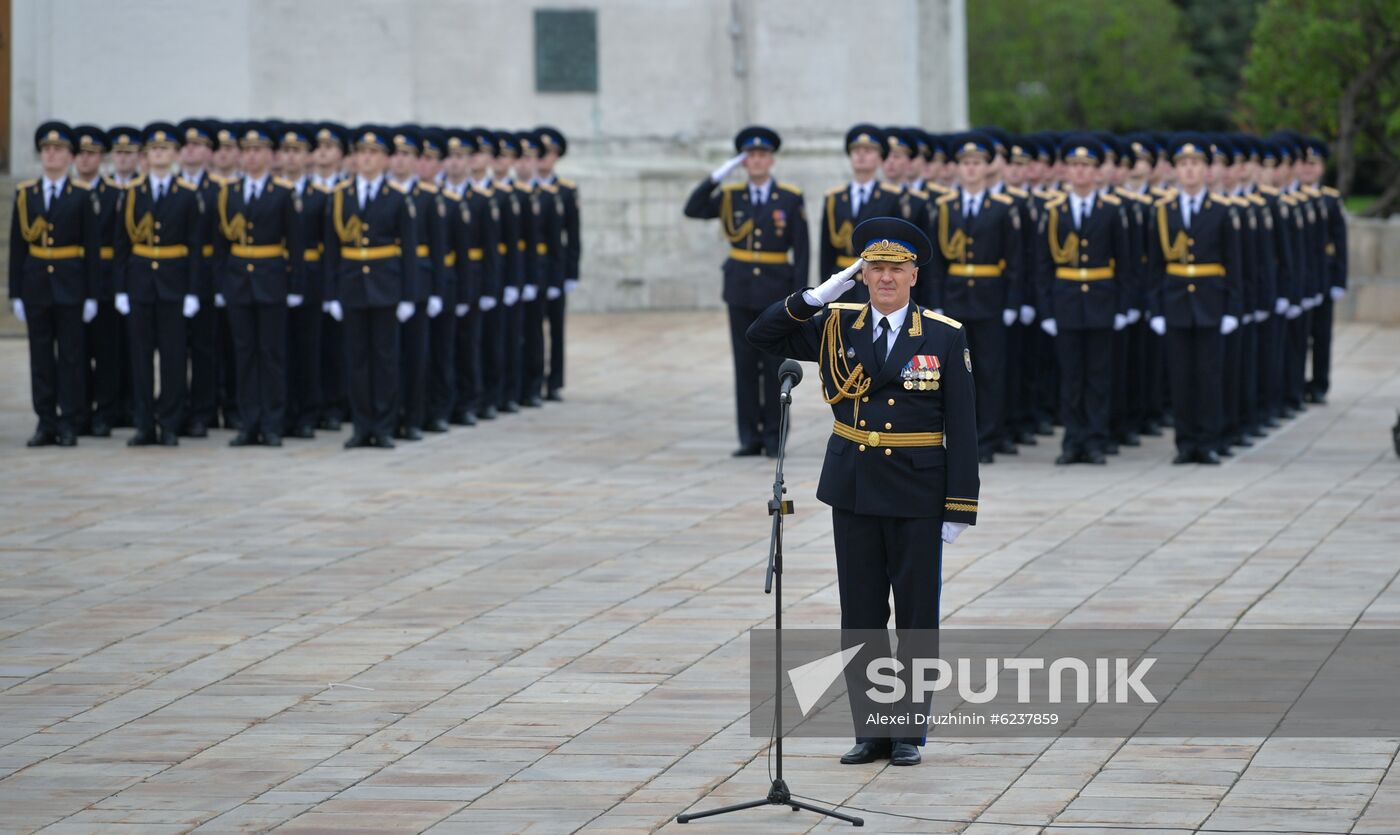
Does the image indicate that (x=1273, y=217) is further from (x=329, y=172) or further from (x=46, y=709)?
(x=46, y=709)

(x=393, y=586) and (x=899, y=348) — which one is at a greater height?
(x=899, y=348)

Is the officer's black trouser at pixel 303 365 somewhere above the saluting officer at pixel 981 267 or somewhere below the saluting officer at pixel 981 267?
below

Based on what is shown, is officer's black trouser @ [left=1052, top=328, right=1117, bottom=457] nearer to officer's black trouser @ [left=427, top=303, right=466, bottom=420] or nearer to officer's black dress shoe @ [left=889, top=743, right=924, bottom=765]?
officer's black trouser @ [left=427, top=303, right=466, bottom=420]

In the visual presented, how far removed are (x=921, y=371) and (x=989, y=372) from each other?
287 inches

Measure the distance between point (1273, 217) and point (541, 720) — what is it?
8782mm

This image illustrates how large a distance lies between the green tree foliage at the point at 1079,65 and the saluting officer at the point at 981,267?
1183 inches

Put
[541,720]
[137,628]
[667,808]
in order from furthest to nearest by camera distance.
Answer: [137,628] → [541,720] → [667,808]

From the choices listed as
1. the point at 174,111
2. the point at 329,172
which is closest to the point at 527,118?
the point at 174,111

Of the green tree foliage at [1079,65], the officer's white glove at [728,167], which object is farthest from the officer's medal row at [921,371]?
the green tree foliage at [1079,65]

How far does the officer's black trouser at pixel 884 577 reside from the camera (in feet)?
23.2

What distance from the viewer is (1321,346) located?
17.5 m

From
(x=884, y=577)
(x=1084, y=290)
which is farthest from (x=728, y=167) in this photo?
(x=884, y=577)

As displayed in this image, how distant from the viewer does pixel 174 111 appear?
23938 millimetres

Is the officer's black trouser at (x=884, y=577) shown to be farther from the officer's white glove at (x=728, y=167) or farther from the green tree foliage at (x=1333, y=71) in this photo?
the green tree foliage at (x=1333, y=71)
